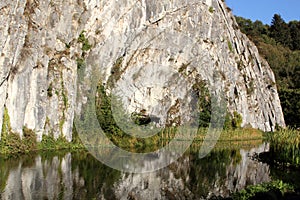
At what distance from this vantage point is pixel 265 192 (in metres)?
11.6

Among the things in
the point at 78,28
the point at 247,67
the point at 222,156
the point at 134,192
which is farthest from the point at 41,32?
the point at 247,67

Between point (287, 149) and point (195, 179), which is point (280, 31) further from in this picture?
point (195, 179)

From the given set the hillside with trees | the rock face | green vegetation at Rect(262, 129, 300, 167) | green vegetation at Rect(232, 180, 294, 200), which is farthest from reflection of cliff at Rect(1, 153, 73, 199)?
the hillside with trees

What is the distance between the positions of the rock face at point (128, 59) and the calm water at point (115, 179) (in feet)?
22.4

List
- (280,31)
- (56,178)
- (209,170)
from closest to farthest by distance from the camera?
(56,178)
(209,170)
(280,31)

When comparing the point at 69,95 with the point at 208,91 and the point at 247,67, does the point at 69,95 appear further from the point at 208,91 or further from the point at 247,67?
the point at 247,67

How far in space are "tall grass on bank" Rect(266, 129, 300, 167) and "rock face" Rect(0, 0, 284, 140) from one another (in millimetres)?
15256

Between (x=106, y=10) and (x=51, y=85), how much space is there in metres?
12.9

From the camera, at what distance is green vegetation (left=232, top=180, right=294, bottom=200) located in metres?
11.4

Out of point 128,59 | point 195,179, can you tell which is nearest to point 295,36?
point 128,59

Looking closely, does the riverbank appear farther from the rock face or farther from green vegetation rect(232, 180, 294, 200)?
green vegetation rect(232, 180, 294, 200)

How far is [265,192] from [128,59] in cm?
3501

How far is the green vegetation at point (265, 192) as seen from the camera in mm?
11356

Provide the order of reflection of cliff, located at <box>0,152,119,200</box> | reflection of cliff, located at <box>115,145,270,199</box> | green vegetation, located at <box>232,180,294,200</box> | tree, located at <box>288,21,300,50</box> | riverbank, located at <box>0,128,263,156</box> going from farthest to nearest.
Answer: tree, located at <box>288,21,300,50</box>, riverbank, located at <box>0,128,263,156</box>, reflection of cliff, located at <box>115,145,270,199</box>, reflection of cliff, located at <box>0,152,119,200</box>, green vegetation, located at <box>232,180,294,200</box>
